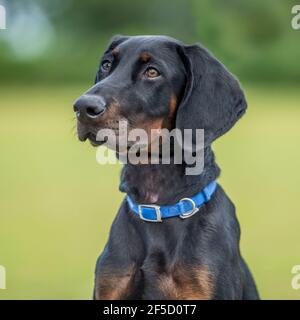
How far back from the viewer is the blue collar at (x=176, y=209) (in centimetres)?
325

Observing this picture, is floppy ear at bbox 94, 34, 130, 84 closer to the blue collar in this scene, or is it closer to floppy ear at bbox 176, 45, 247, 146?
floppy ear at bbox 176, 45, 247, 146

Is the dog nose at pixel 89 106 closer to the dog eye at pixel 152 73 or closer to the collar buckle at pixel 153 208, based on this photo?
the dog eye at pixel 152 73

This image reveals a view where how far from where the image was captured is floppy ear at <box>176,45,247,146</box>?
10.7ft

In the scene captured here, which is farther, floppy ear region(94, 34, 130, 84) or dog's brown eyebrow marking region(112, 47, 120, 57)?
floppy ear region(94, 34, 130, 84)

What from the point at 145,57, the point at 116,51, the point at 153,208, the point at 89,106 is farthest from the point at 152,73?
the point at 153,208

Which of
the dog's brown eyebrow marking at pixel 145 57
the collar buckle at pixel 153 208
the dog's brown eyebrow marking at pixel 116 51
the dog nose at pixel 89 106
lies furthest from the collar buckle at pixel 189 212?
the dog's brown eyebrow marking at pixel 116 51

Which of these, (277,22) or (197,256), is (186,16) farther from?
(197,256)

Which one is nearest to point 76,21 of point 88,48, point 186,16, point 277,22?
point 88,48

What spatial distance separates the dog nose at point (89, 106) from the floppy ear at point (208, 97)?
0.39 m

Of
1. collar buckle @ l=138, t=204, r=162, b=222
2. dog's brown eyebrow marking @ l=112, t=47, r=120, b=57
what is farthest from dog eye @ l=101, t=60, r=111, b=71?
collar buckle @ l=138, t=204, r=162, b=222

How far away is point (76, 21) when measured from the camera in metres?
21.0

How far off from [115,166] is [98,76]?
6250 millimetres

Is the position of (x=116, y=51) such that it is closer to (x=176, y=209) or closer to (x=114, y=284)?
(x=176, y=209)

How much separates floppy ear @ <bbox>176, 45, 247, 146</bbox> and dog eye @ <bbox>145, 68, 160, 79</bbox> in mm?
162
